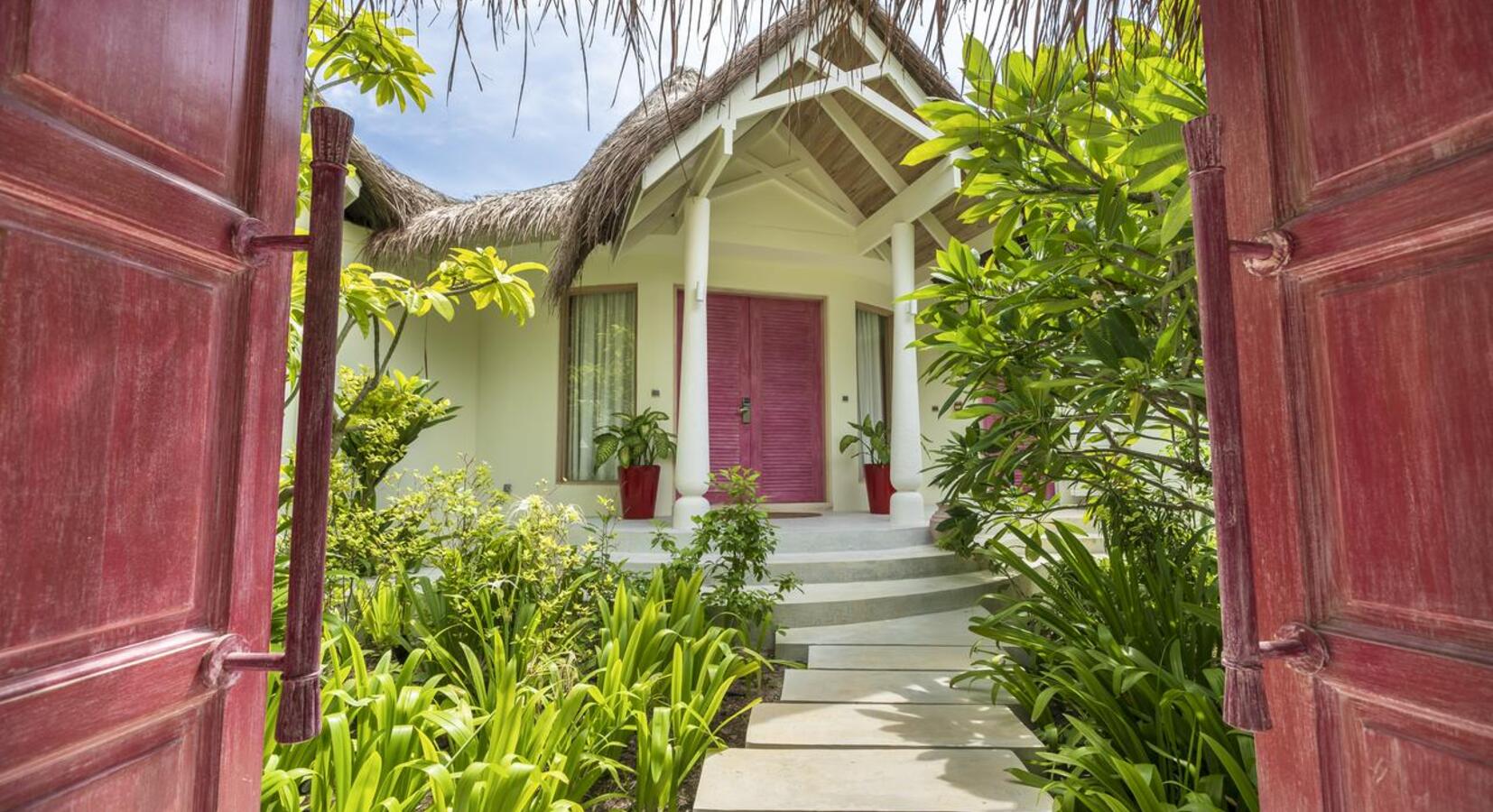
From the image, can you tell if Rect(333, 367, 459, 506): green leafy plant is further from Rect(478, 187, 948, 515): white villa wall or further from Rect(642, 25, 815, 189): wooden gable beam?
Rect(478, 187, 948, 515): white villa wall

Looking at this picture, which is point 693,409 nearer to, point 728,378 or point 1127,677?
point 728,378

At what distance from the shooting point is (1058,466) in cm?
255

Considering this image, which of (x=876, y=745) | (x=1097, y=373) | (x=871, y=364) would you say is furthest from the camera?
(x=871, y=364)

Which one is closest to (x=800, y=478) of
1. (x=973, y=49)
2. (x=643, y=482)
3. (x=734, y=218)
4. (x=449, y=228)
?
(x=643, y=482)

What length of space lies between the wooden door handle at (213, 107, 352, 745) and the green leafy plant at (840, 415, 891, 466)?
6.12 meters

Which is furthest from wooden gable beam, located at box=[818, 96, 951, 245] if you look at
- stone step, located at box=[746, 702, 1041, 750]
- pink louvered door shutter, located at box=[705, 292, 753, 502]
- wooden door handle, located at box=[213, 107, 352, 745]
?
wooden door handle, located at box=[213, 107, 352, 745]

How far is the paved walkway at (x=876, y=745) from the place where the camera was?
→ 6.61 feet

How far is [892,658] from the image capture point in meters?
3.35

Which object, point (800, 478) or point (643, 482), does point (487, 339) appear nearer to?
point (643, 482)

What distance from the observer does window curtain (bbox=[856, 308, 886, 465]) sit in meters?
7.34

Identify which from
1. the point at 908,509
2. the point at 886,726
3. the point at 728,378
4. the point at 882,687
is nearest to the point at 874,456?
the point at 908,509

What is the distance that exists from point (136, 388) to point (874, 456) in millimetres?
6423

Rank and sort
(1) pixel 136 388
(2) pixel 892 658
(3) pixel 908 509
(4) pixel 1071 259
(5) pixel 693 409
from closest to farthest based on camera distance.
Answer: (1) pixel 136 388, (4) pixel 1071 259, (2) pixel 892 658, (5) pixel 693 409, (3) pixel 908 509

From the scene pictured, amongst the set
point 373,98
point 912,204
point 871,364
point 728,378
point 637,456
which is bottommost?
point 637,456
